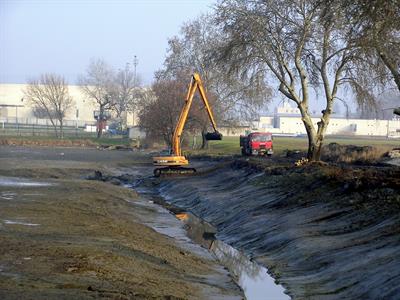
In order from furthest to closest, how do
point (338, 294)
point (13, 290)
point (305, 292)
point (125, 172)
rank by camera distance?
1. point (125, 172)
2. point (305, 292)
3. point (338, 294)
4. point (13, 290)

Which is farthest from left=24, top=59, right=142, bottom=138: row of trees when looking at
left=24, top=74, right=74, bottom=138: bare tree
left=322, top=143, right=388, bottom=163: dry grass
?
left=322, top=143, right=388, bottom=163: dry grass

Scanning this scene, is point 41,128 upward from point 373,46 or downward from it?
downward

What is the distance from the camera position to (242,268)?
20547 millimetres

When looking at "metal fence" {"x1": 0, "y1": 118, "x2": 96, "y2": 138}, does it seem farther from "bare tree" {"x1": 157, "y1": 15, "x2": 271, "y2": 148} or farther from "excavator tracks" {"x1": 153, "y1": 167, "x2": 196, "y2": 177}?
"excavator tracks" {"x1": 153, "y1": 167, "x2": 196, "y2": 177}

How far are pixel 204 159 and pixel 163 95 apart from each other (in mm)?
16876

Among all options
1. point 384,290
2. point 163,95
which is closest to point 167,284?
point 384,290

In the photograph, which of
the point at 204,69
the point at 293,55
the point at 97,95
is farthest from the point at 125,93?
the point at 293,55

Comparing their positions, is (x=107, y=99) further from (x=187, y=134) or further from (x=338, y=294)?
(x=338, y=294)

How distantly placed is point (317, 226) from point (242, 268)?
366cm

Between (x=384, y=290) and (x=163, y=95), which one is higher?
(x=163, y=95)

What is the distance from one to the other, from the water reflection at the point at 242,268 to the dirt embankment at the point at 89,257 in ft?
1.71

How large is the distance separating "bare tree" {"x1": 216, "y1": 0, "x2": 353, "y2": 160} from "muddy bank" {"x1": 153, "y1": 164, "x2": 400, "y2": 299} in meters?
7.54

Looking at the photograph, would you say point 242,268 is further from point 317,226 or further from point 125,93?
point 125,93

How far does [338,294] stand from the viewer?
15.6 metres
